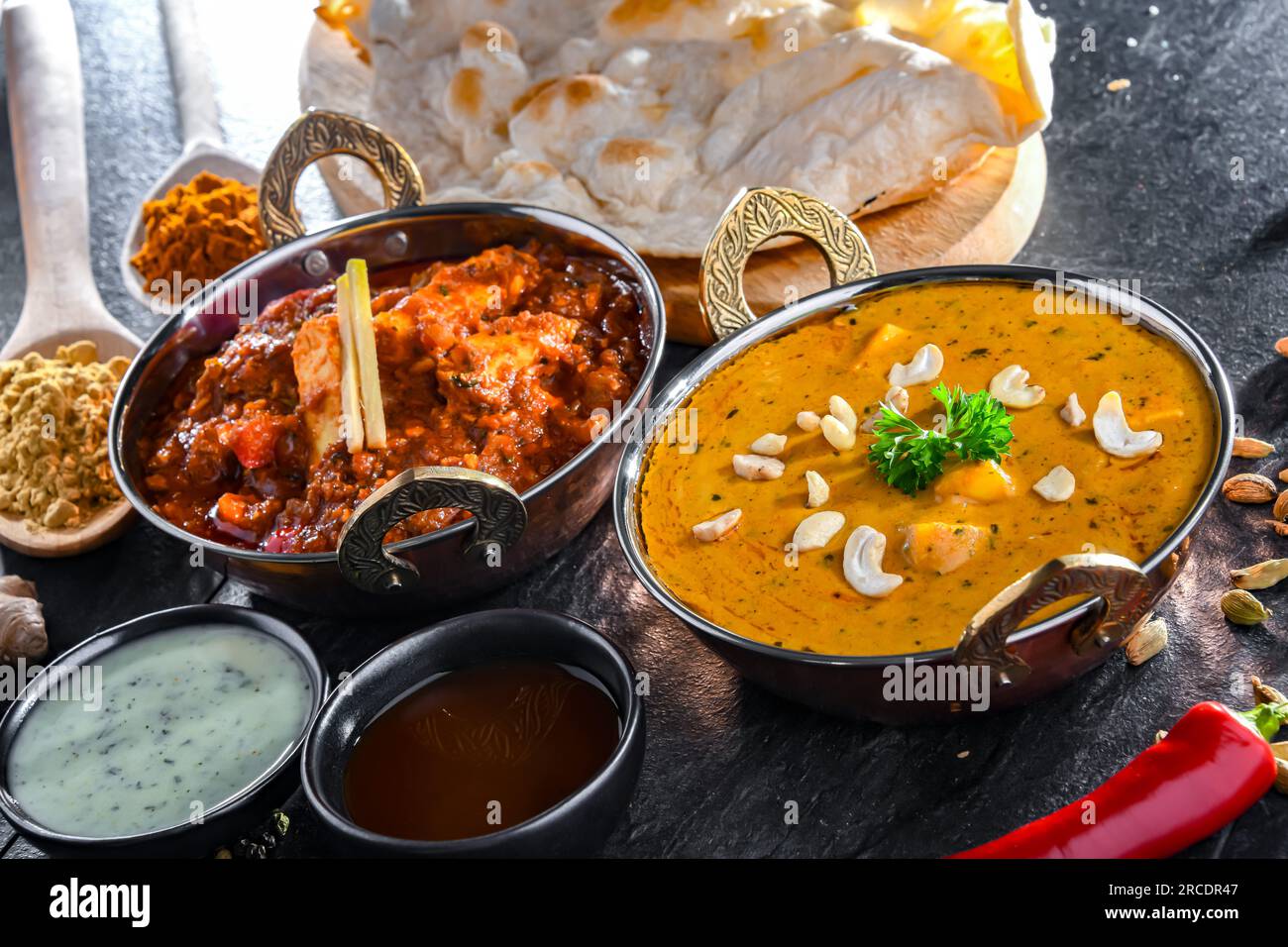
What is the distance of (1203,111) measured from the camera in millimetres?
3977

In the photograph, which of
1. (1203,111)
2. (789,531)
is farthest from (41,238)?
(1203,111)

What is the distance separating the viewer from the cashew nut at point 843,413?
2703 millimetres

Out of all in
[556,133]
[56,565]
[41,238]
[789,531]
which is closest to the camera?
[789,531]

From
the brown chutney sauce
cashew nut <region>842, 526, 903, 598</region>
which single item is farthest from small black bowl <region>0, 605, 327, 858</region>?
cashew nut <region>842, 526, 903, 598</region>

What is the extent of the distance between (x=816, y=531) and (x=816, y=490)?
0.39 ft

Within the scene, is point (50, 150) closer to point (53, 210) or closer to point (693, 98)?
point (53, 210)

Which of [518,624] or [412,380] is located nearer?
[518,624]

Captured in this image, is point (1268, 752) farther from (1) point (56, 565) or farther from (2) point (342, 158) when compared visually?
(2) point (342, 158)

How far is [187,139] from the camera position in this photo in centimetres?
460

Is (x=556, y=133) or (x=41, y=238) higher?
(x=556, y=133)

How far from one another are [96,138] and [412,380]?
257 cm

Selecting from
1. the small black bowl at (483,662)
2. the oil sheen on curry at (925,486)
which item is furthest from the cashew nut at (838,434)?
the small black bowl at (483,662)

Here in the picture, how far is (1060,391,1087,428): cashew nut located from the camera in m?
2.54

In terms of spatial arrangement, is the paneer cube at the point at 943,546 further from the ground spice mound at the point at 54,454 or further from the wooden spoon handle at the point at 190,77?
the wooden spoon handle at the point at 190,77
